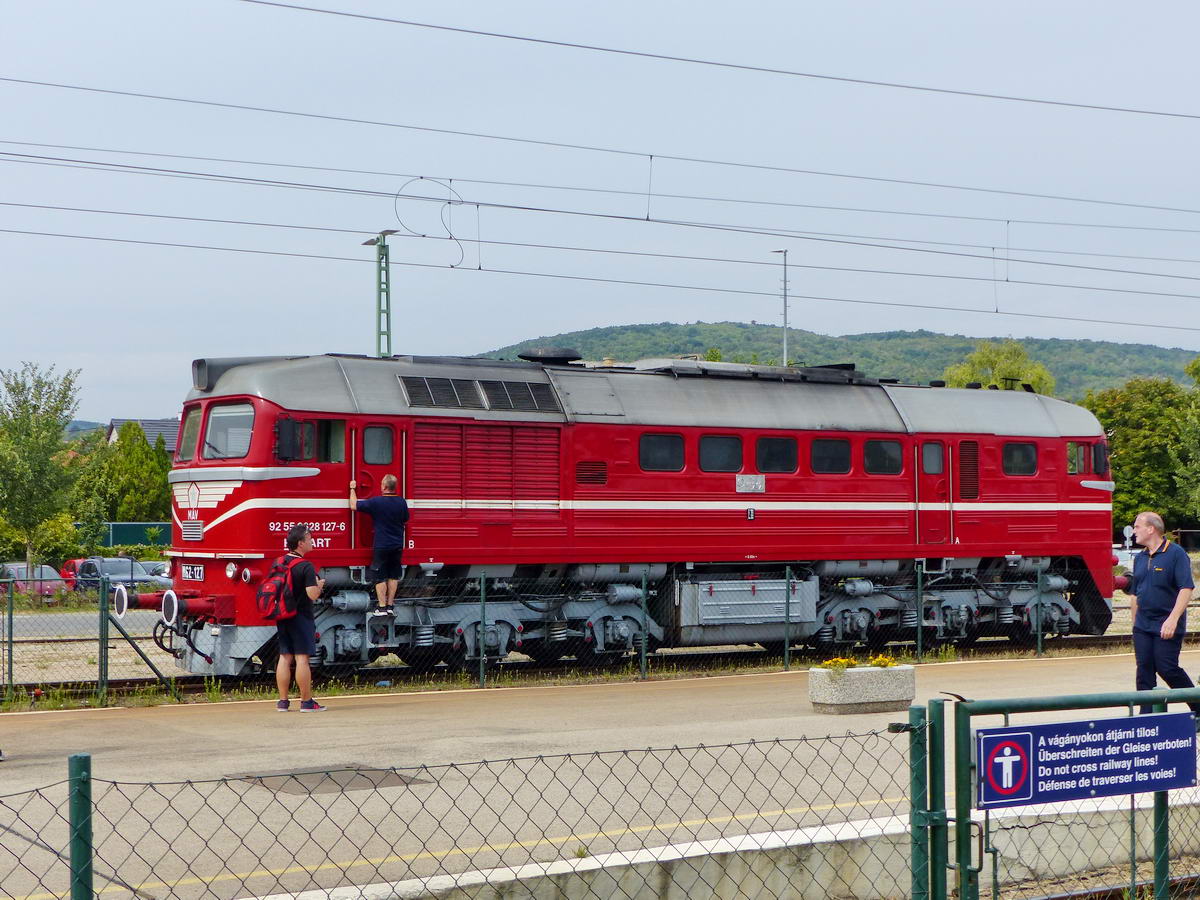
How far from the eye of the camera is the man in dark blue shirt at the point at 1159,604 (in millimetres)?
12070

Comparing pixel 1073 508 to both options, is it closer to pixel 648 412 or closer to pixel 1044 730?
pixel 648 412

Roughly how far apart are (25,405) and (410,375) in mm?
25048

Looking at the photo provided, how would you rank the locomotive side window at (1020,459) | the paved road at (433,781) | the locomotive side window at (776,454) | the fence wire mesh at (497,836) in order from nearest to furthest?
the fence wire mesh at (497,836) → the paved road at (433,781) → the locomotive side window at (776,454) → the locomotive side window at (1020,459)

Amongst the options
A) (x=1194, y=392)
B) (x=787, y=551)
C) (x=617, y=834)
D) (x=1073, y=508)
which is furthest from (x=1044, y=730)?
(x=1194, y=392)

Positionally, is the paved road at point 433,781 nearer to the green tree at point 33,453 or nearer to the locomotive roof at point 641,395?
the locomotive roof at point 641,395

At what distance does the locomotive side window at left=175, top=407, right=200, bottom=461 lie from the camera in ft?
60.1

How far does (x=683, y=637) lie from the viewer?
20.2 m

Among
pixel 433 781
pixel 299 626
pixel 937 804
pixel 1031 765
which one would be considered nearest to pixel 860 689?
pixel 433 781

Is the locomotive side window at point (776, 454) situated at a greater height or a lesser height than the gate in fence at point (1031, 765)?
greater

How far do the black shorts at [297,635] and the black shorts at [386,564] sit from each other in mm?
2667

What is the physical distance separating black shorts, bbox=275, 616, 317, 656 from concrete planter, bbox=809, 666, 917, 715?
5074 millimetres

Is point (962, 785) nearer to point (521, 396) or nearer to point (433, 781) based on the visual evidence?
point (433, 781)

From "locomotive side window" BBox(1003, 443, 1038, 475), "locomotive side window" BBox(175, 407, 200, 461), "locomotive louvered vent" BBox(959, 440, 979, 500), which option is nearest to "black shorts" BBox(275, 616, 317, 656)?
"locomotive side window" BBox(175, 407, 200, 461)

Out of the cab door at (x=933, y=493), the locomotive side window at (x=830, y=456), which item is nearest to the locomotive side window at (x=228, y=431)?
the locomotive side window at (x=830, y=456)
